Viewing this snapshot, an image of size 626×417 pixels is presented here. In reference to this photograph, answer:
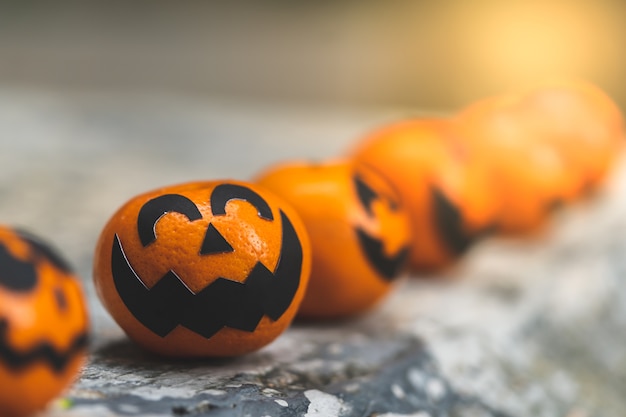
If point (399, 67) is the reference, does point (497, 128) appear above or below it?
below

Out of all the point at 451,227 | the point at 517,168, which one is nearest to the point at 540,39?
the point at 517,168

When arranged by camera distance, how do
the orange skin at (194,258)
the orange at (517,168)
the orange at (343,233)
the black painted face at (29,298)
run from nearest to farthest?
the black painted face at (29,298) < the orange skin at (194,258) < the orange at (343,233) < the orange at (517,168)

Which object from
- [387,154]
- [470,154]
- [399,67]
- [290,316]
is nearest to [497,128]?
[470,154]

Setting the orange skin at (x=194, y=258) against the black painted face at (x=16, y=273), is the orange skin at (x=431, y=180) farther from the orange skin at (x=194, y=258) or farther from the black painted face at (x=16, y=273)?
the black painted face at (x=16, y=273)

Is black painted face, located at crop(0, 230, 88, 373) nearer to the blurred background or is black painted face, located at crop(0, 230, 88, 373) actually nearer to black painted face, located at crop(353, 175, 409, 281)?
black painted face, located at crop(353, 175, 409, 281)

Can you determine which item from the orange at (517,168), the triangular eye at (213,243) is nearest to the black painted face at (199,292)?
the triangular eye at (213,243)

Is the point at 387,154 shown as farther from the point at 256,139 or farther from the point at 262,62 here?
the point at 262,62

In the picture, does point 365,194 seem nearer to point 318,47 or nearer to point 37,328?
point 37,328
